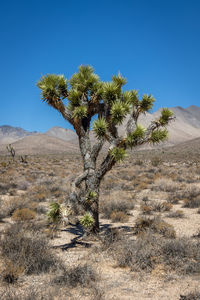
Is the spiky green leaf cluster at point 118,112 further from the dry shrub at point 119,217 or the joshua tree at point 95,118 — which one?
the dry shrub at point 119,217

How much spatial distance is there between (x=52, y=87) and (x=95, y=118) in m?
1.52

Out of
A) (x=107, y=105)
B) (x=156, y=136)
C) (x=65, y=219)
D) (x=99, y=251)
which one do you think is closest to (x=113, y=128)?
(x=107, y=105)

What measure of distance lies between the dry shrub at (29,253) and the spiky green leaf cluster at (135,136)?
3.38 meters

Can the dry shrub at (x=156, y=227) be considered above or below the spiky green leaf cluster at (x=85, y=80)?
below

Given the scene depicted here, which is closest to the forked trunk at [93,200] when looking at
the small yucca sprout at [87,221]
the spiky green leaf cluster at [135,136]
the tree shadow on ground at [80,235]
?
the tree shadow on ground at [80,235]

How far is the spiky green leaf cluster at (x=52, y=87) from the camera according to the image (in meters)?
7.36

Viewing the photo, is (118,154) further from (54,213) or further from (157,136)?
(54,213)

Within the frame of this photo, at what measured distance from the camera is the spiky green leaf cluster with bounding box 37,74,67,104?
24.1 feet

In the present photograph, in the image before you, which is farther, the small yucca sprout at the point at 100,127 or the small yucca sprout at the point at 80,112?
the small yucca sprout at the point at 80,112

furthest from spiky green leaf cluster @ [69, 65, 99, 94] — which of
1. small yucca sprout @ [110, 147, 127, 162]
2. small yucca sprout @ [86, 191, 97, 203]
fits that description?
small yucca sprout @ [86, 191, 97, 203]

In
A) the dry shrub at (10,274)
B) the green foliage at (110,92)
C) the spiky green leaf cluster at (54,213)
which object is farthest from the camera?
the green foliage at (110,92)

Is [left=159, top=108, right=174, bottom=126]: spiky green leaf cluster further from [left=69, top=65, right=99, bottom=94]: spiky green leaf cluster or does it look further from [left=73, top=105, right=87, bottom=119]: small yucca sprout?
[left=73, top=105, right=87, bottom=119]: small yucca sprout

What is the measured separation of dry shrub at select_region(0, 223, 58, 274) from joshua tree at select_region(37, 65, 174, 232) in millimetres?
1695

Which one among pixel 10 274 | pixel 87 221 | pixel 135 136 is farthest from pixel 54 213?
pixel 135 136
